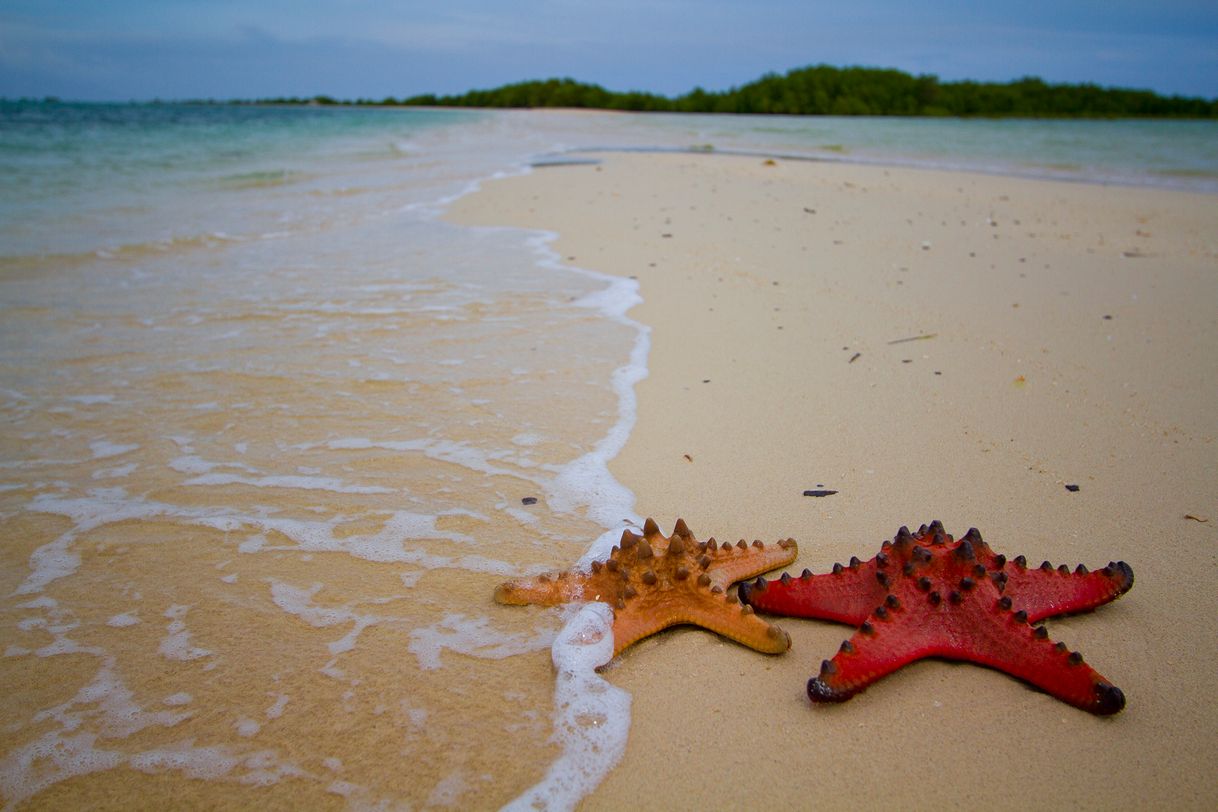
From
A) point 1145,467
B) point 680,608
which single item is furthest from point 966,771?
point 1145,467

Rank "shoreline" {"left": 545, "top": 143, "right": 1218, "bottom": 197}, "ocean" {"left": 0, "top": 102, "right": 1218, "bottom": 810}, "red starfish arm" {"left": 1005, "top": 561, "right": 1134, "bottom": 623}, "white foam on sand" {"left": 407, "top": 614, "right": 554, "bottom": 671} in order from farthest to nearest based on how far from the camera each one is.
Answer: "shoreline" {"left": 545, "top": 143, "right": 1218, "bottom": 197} < "white foam on sand" {"left": 407, "top": 614, "right": 554, "bottom": 671} < "red starfish arm" {"left": 1005, "top": 561, "right": 1134, "bottom": 623} < "ocean" {"left": 0, "top": 102, "right": 1218, "bottom": 810}

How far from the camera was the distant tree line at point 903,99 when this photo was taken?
55062mm

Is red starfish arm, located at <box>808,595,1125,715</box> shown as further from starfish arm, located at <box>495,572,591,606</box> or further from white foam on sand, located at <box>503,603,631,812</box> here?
starfish arm, located at <box>495,572,591,606</box>

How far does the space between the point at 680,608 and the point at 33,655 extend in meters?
2.13

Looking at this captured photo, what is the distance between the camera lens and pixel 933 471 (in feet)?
10.8

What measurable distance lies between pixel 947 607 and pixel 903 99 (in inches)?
2813

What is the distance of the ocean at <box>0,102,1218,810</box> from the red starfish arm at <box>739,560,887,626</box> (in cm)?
54

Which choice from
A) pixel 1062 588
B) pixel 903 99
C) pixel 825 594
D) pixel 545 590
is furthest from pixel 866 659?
pixel 903 99

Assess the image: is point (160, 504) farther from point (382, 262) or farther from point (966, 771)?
point (382, 262)

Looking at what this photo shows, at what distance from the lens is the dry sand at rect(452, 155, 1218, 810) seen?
1.90m

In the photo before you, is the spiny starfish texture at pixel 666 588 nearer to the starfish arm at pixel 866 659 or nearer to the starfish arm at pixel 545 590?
the starfish arm at pixel 545 590

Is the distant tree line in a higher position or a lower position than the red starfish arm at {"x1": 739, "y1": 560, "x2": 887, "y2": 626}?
higher

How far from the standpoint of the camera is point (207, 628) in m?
2.48

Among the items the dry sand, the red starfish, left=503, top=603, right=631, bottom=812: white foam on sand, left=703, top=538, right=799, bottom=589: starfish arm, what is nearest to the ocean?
left=503, top=603, right=631, bottom=812: white foam on sand
